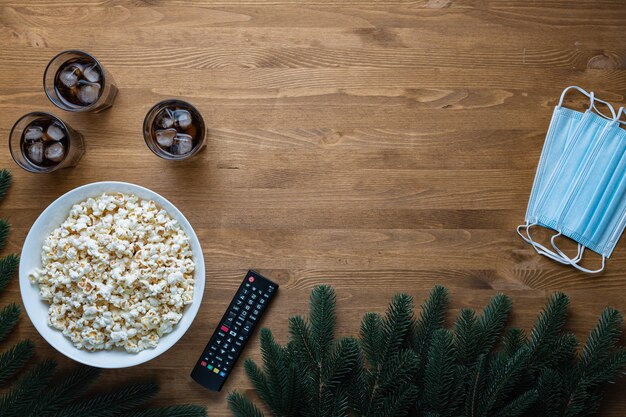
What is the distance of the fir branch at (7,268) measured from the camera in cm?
164

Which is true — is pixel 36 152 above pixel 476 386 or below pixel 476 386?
above

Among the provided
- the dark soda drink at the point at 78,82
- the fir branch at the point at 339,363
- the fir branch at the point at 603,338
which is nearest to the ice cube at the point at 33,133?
the dark soda drink at the point at 78,82

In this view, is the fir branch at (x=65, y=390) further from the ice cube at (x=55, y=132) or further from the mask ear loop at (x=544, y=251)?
the mask ear loop at (x=544, y=251)

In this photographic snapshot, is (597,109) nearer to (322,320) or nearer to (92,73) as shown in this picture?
(322,320)

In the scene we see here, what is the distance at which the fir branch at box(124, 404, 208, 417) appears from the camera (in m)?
1.61

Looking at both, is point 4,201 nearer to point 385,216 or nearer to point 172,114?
point 172,114

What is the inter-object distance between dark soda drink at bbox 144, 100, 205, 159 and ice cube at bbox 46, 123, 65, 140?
254 mm

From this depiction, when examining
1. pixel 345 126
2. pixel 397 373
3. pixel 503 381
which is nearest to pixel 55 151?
pixel 345 126

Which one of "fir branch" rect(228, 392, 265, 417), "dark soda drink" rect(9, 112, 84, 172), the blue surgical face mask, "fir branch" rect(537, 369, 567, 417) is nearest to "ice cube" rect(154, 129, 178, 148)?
"dark soda drink" rect(9, 112, 84, 172)

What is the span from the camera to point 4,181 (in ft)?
5.62

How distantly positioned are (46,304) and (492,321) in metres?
1.29

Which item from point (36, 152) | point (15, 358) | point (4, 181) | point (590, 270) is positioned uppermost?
point (36, 152)

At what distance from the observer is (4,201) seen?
5.70 ft

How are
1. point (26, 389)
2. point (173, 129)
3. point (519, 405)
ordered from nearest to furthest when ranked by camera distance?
point (519, 405)
point (26, 389)
point (173, 129)
